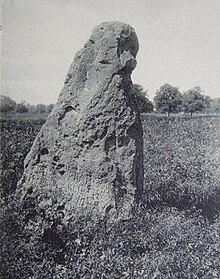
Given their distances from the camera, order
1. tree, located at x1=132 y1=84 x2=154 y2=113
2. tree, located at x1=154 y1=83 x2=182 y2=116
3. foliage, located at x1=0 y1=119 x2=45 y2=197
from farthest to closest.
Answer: tree, located at x1=154 y1=83 x2=182 y2=116 → tree, located at x1=132 y1=84 x2=154 y2=113 → foliage, located at x1=0 y1=119 x2=45 y2=197

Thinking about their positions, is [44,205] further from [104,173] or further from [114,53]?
[114,53]

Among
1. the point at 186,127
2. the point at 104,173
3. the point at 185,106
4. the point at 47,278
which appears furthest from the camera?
the point at 185,106

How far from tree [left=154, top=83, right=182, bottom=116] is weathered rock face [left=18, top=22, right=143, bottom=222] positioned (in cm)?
3769

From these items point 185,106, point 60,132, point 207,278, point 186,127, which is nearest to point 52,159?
point 60,132

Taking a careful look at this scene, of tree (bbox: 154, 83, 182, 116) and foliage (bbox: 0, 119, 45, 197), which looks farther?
tree (bbox: 154, 83, 182, 116)

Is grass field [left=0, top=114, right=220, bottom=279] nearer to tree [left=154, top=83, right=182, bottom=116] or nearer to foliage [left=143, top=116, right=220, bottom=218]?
foliage [left=143, top=116, right=220, bottom=218]

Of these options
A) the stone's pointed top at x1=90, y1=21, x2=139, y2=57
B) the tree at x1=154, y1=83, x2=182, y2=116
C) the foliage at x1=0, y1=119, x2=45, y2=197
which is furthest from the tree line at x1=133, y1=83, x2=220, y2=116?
the stone's pointed top at x1=90, y1=21, x2=139, y2=57

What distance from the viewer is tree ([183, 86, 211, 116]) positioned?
142 ft

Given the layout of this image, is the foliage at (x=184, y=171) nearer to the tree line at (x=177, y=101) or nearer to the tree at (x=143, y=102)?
the tree at (x=143, y=102)

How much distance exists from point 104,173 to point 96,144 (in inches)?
16.7

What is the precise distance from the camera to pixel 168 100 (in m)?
43.0

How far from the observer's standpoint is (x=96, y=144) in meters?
5.41

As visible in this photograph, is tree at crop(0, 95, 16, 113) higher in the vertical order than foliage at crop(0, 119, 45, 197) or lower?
higher

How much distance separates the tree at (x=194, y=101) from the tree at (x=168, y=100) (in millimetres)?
→ 744
